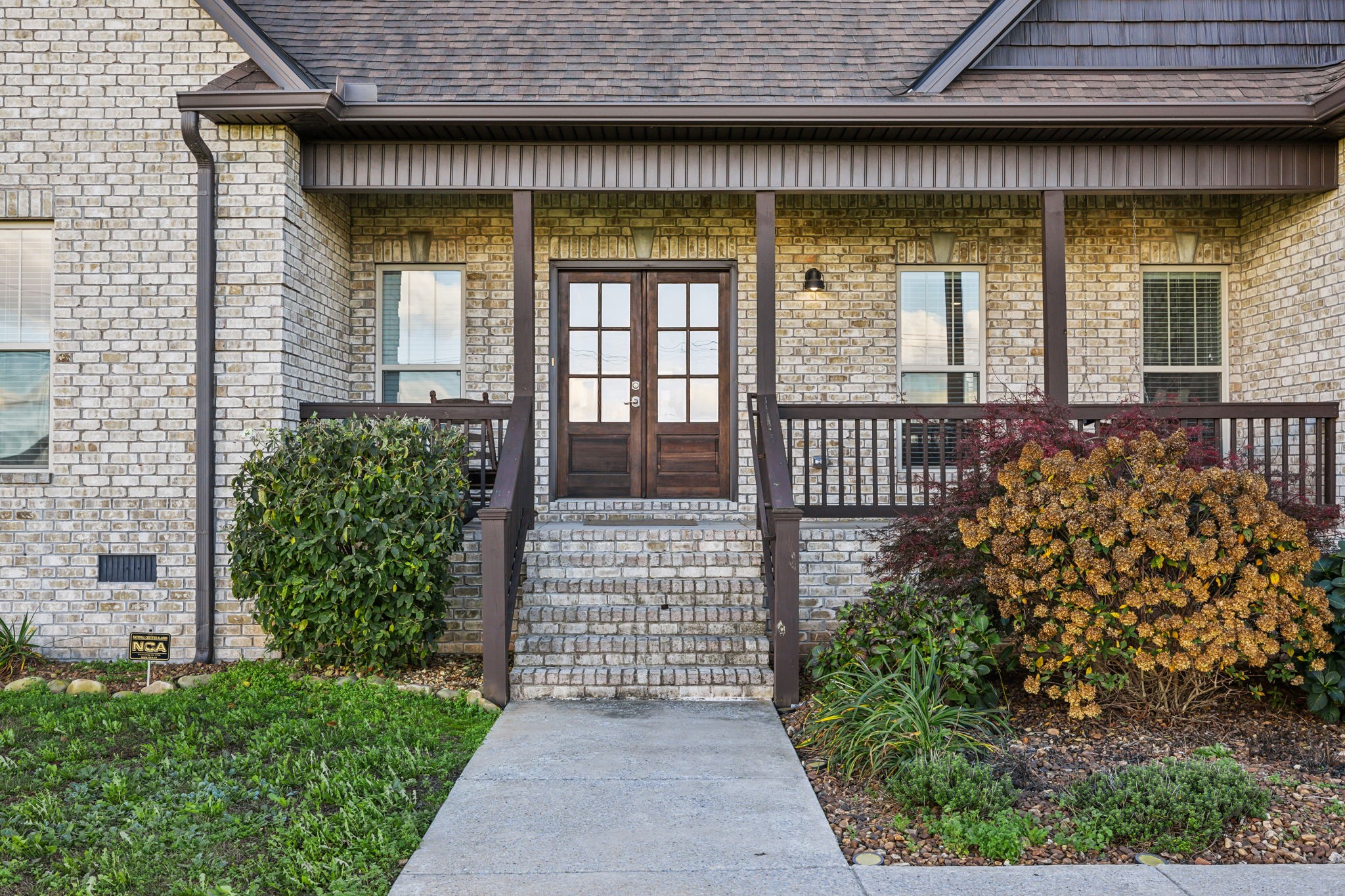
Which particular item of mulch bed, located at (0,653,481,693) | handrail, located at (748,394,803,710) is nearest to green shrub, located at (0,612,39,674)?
mulch bed, located at (0,653,481,693)

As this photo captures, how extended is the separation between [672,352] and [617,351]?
19.2 inches

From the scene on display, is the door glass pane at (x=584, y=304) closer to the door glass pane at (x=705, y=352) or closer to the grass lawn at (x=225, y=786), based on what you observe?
the door glass pane at (x=705, y=352)

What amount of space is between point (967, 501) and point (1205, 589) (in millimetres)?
1173

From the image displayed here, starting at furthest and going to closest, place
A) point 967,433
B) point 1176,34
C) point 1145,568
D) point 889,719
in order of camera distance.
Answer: point 1176,34 → point 967,433 → point 1145,568 → point 889,719

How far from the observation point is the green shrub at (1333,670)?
457 centimetres

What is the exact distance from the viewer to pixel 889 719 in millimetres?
4113

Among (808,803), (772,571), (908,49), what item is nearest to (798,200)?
(908,49)

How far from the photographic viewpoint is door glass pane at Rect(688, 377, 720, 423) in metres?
8.10

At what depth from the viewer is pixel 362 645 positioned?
556 centimetres

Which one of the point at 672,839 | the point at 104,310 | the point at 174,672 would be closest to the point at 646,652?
the point at 672,839

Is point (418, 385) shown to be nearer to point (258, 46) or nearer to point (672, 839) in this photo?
point (258, 46)

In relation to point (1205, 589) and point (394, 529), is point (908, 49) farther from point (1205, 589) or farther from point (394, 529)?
point (394, 529)

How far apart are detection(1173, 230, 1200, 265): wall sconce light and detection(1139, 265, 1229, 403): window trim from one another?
63 millimetres

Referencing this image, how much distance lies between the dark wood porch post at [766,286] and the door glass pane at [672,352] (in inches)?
53.4
